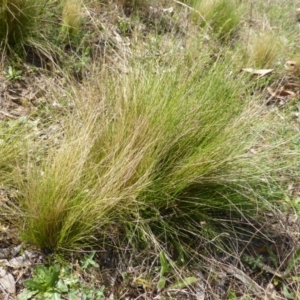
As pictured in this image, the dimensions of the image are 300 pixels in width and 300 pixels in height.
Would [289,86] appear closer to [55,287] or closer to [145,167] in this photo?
[145,167]

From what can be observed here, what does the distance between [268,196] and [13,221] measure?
1048mm

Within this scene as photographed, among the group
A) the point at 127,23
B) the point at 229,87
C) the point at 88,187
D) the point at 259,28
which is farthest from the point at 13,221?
the point at 259,28

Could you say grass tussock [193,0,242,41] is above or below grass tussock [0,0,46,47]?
above

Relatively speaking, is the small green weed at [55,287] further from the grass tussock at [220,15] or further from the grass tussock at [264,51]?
the grass tussock at [220,15]

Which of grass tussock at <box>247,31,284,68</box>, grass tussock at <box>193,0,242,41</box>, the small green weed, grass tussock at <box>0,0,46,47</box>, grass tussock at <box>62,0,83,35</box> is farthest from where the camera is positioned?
grass tussock at <box>193,0,242,41</box>

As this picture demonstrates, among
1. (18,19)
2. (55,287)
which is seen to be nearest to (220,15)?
(18,19)

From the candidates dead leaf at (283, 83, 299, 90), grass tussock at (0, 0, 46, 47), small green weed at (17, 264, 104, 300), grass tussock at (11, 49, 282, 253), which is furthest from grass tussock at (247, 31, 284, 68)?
small green weed at (17, 264, 104, 300)

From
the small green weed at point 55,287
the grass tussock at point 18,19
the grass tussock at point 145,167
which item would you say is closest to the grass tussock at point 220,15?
the grass tussock at point 18,19

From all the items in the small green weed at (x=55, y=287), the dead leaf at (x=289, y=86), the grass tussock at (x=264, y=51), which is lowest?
the small green weed at (x=55, y=287)

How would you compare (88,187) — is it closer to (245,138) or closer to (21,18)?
(245,138)

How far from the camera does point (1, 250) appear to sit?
1.57 metres

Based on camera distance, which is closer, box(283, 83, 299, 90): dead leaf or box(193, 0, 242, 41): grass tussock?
box(283, 83, 299, 90): dead leaf

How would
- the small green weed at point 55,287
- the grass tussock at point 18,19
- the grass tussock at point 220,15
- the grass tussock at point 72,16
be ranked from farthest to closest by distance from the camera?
the grass tussock at point 220,15
the grass tussock at point 72,16
the grass tussock at point 18,19
the small green weed at point 55,287

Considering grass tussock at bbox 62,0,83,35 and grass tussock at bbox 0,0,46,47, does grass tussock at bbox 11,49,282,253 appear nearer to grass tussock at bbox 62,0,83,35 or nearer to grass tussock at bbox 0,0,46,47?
grass tussock at bbox 0,0,46,47
